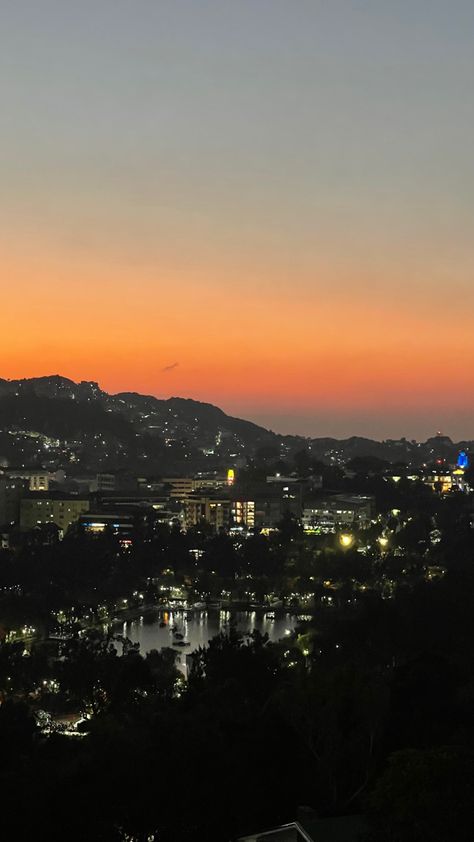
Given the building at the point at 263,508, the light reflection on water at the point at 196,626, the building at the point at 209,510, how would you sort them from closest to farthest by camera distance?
the light reflection on water at the point at 196,626 → the building at the point at 209,510 → the building at the point at 263,508

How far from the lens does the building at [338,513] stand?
114 feet

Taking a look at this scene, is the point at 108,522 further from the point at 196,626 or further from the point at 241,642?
the point at 241,642

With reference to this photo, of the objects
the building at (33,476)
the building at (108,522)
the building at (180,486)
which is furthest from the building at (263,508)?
the building at (33,476)

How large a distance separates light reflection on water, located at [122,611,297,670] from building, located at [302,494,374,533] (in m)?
13.0

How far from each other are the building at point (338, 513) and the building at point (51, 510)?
22.0 ft

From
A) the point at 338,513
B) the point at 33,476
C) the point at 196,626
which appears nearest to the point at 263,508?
the point at 338,513

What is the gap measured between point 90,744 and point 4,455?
2247 inches

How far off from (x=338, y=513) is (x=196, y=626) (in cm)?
1702

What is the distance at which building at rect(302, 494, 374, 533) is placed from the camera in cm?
3466

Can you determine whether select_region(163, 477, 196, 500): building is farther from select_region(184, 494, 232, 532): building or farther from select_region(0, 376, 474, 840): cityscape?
select_region(184, 494, 232, 532): building

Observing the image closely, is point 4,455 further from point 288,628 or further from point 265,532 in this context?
point 288,628

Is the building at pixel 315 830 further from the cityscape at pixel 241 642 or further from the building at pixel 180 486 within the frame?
the building at pixel 180 486

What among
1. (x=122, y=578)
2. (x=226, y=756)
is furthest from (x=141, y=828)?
(x=122, y=578)

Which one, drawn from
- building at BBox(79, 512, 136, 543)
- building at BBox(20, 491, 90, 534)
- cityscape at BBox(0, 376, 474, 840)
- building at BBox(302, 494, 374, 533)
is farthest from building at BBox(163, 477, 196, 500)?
building at BBox(79, 512, 136, 543)
